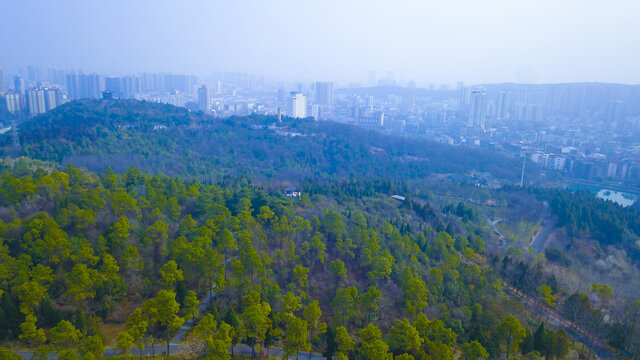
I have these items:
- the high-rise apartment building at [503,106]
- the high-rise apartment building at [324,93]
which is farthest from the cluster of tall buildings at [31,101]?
the high-rise apartment building at [503,106]

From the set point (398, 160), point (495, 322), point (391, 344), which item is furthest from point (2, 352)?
point (398, 160)

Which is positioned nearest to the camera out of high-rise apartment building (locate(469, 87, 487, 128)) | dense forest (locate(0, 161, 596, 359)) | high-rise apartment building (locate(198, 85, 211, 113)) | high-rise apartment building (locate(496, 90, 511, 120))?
dense forest (locate(0, 161, 596, 359))

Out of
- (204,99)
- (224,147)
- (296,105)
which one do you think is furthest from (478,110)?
(224,147)

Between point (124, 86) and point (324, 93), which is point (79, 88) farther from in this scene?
point (324, 93)

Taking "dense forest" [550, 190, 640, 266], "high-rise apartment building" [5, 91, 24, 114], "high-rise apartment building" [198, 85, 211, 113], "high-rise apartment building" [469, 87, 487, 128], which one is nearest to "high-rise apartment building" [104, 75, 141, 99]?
"high-rise apartment building" [198, 85, 211, 113]

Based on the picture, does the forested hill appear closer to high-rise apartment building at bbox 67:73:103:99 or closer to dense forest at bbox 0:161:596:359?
dense forest at bbox 0:161:596:359

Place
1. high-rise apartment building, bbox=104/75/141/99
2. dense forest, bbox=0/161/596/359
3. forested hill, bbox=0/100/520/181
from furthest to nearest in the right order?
high-rise apartment building, bbox=104/75/141/99 < forested hill, bbox=0/100/520/181 < dense forest, bbox=0/161/596/359

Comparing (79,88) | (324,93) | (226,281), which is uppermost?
(324,93)

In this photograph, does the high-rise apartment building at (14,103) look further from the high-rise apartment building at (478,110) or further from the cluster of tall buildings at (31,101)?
the high-rise apartment building at (478,110)
